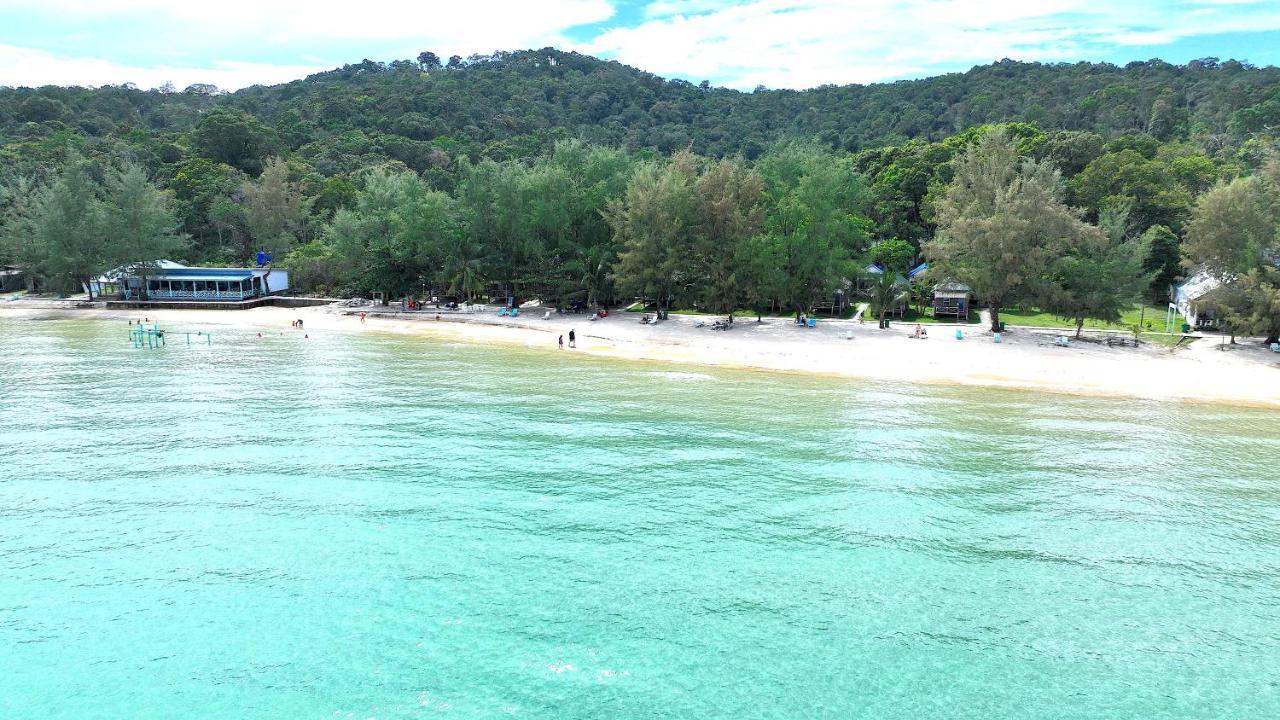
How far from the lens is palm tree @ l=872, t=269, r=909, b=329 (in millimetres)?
50594

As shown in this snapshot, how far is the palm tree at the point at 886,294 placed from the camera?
5059 cm

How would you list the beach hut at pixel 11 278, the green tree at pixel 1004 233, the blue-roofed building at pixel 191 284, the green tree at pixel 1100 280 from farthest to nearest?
the beach hut at pixel 11 278 < the blue-roofed building at pixel 191 284 < the green tree at pixel 1100 280 < the green tree at pixel 1004 233

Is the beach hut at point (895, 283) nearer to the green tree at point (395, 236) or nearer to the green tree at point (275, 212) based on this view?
the green tree at point (395, 236)

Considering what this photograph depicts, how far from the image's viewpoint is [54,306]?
64812mm

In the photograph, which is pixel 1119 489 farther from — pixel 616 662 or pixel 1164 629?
pixel 616 662

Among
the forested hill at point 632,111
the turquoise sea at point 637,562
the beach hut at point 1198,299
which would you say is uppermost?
the forested hill at point 632,111

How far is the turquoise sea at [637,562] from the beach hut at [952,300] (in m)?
21.3

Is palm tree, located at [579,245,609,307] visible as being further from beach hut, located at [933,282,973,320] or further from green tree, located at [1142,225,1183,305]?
green tree, located at [1142,225,1183,305]

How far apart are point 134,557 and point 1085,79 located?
6698 inches

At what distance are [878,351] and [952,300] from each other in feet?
43.9

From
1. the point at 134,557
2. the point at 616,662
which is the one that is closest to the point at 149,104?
the point at 134,557

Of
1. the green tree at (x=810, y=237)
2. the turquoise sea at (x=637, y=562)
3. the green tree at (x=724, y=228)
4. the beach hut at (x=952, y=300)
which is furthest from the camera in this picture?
the beach hut at (x=952, y=300)

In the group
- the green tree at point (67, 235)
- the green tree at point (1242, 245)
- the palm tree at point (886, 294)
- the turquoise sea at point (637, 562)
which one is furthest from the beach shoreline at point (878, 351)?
the green tree at point (67, 235)

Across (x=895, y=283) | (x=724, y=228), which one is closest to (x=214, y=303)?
(x=724, y=228)
